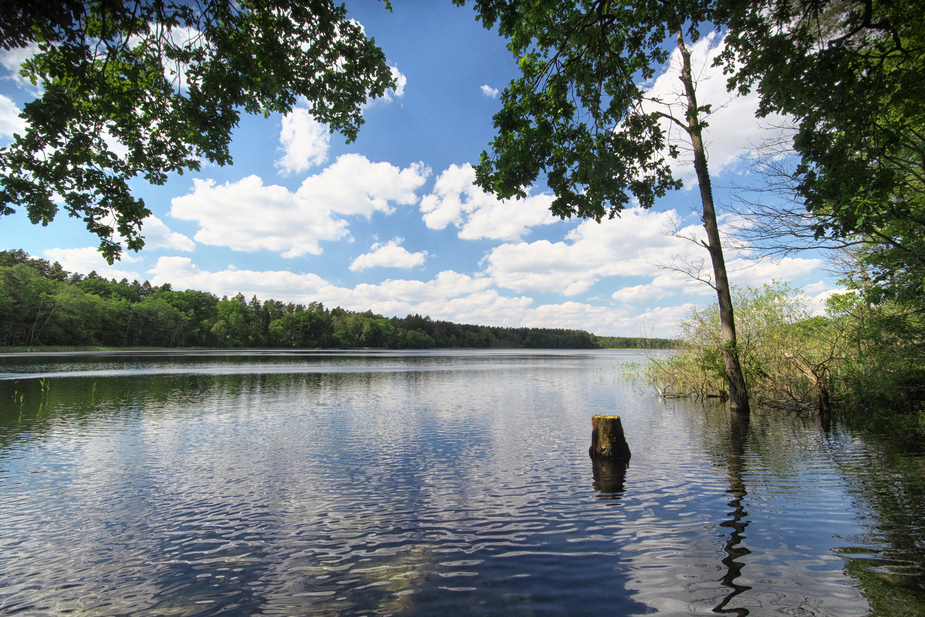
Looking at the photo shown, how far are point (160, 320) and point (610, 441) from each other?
137 m

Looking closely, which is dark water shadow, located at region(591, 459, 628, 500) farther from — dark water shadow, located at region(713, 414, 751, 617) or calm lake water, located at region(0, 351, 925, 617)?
dark water shadow, located at region(713, 414, 751, 617)

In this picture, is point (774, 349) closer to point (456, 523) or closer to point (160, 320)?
point (456, 523)

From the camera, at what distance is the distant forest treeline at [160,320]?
8169 cm

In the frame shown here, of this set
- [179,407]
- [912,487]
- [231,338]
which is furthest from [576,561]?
[231,338]

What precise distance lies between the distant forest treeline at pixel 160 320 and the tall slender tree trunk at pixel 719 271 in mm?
106493

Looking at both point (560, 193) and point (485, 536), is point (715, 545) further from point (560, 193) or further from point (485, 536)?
point (560, 193)

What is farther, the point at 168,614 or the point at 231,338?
the point at 231,338

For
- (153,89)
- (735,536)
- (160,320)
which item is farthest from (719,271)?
(160,320)

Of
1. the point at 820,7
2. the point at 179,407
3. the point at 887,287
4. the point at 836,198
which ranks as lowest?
the point at 179,407

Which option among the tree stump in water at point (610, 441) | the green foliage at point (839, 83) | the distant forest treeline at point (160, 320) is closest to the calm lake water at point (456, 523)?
the tree stump in water at point (610, 441)

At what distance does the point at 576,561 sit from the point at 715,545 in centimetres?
201

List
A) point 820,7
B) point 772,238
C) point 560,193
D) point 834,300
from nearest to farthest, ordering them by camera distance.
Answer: point 820,7
point 560,193
point 772,238
point 834,300

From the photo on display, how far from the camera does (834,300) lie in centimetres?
1323

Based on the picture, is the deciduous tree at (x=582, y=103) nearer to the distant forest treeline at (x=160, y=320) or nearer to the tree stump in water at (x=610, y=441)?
the tree stump in water at (x=610, y=441)
